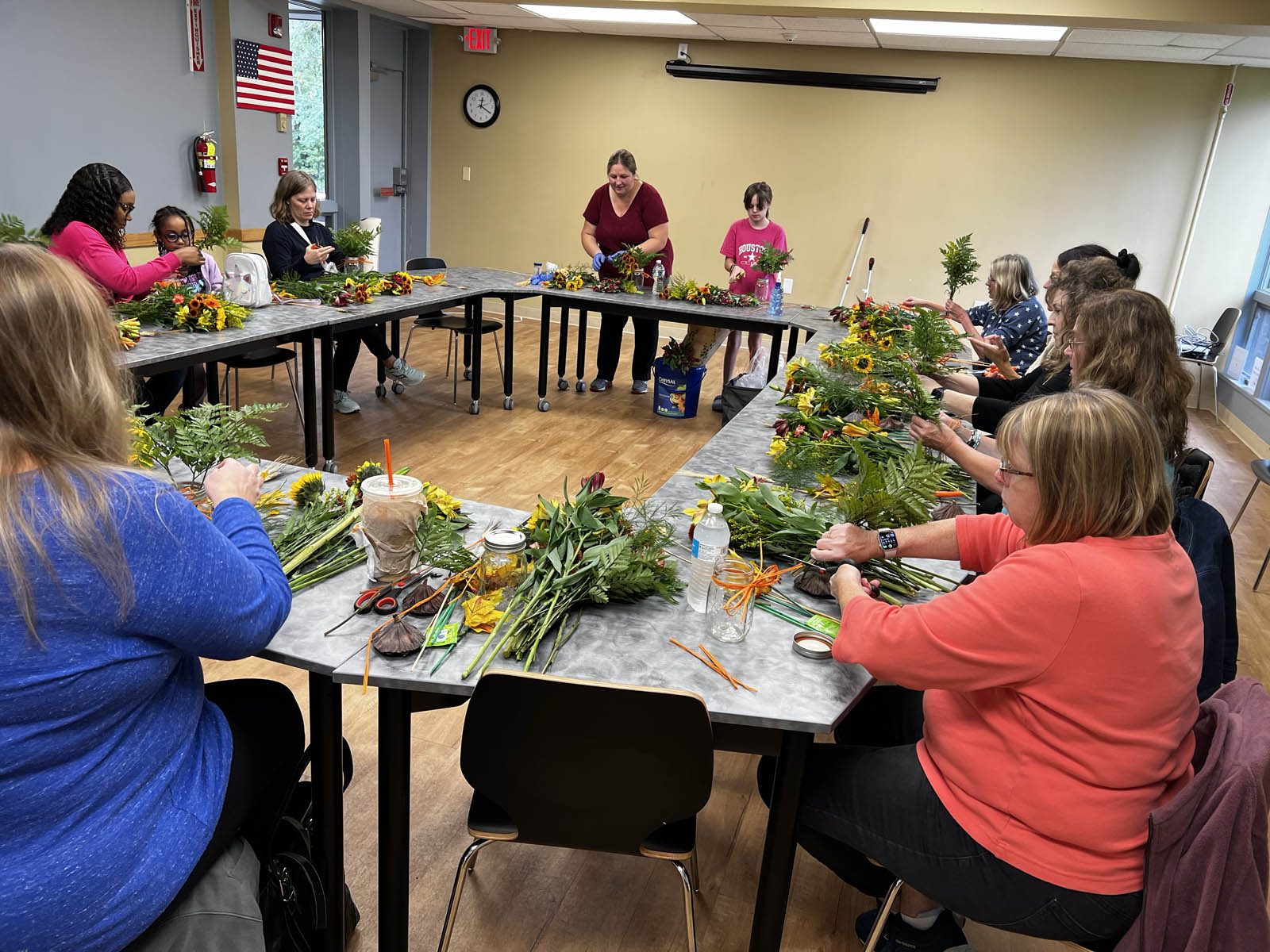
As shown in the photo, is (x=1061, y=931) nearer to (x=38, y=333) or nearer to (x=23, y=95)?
(x=38, y=333)

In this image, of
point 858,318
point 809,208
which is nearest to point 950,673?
point 858,318

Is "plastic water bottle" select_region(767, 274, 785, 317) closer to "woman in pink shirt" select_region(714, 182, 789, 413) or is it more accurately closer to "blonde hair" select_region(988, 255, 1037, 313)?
"woman in pink shirt" select_region(714, 182, 789, 413)

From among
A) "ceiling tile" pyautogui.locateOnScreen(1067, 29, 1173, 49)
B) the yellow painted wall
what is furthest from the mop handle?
"ceiling tile" pyautogui.locateOnScreen(1067, 29, 1173, 49)

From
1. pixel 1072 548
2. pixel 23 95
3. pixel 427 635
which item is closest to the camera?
pixel 1072 548

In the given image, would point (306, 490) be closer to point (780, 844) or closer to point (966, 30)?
point (780, 844)

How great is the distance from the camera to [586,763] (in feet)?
5.12

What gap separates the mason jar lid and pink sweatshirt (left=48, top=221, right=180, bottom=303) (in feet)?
9.42

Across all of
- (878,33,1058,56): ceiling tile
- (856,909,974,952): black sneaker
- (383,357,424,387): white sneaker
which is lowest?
(856,909,974,952): black sneaker

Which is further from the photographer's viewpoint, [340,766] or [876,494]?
[876,494]

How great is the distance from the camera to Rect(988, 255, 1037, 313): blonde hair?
4715mm

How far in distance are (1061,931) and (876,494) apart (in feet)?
2.97

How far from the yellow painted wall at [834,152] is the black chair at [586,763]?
7471mm

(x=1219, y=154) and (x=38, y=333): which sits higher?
(x=1219, y=154)

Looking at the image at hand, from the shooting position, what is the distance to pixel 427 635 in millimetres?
1704
